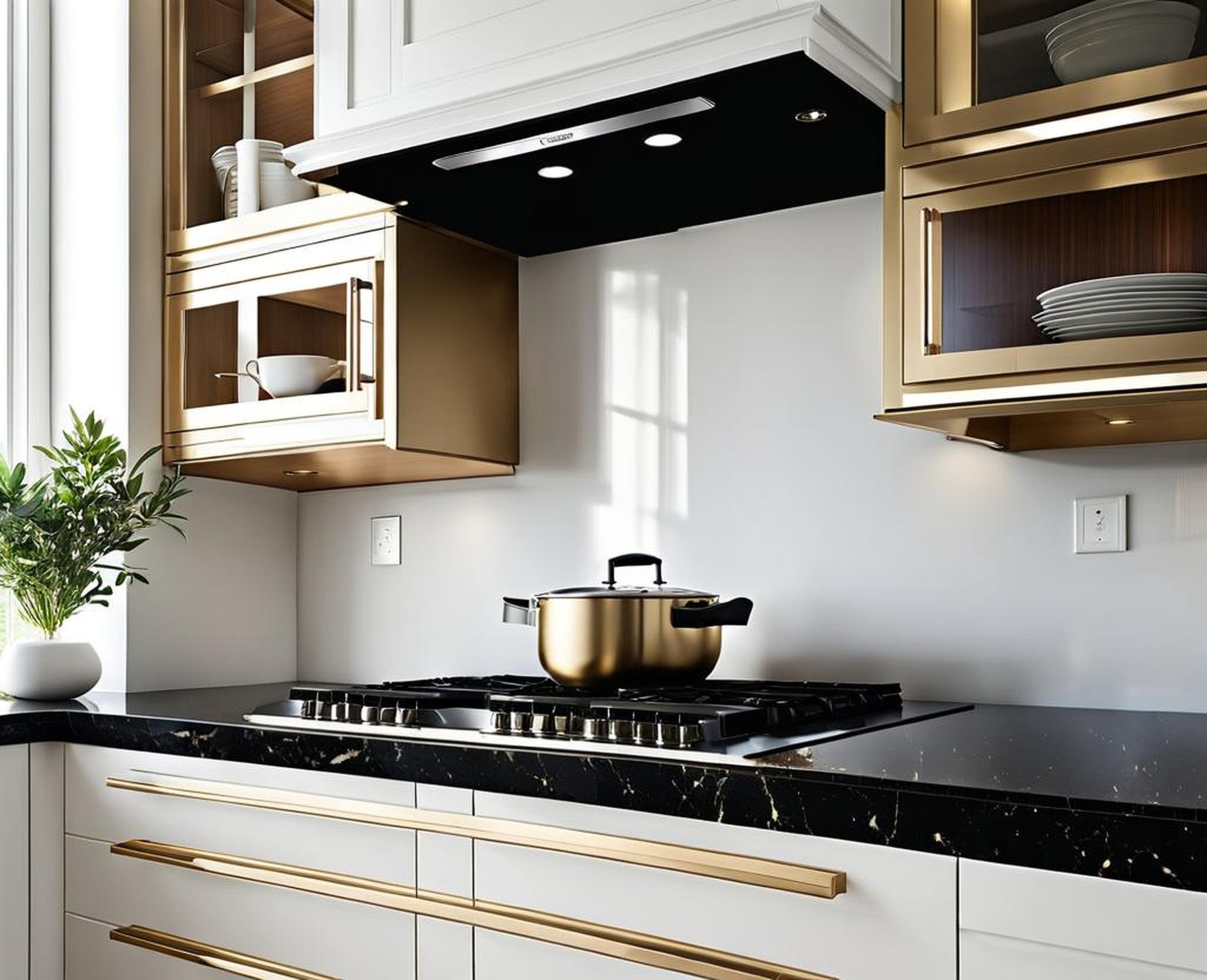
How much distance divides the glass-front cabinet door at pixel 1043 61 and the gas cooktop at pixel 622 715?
79 centimetres

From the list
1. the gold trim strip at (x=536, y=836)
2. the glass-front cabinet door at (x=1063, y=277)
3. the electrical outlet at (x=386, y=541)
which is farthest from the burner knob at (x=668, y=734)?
the electrical outlet at (x=386, y=541)

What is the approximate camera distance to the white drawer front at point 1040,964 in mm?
1039

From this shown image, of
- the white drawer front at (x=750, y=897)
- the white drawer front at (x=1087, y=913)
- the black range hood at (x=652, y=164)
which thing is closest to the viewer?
the white drawer front at (x=1087, y=913)

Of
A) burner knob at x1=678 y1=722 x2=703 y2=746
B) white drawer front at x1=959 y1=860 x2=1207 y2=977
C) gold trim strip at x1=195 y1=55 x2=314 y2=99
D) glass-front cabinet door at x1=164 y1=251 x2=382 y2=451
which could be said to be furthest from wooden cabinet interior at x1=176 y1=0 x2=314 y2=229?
white drawer front at x1=959 y1=860 x2=1207 y2=977

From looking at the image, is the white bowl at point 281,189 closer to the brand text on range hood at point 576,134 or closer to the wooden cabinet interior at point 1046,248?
the brand text on range hood at point 576,134

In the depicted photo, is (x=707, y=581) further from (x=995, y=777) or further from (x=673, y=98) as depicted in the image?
(x=995, y=777)

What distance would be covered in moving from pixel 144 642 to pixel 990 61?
1.95m

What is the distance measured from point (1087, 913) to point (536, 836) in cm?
63

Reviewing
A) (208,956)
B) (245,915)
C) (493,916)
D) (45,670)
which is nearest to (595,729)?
(493,916)

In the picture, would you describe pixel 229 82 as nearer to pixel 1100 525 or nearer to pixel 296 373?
pixel 296 373

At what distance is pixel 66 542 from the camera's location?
2.34 m

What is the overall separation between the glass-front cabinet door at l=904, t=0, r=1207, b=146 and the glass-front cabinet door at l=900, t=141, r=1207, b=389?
8 centimetres

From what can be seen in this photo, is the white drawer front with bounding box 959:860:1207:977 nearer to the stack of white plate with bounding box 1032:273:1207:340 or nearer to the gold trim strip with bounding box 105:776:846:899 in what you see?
the gold trim strip with bounding box 105:776:846:899

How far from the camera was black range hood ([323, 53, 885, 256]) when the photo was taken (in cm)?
171
